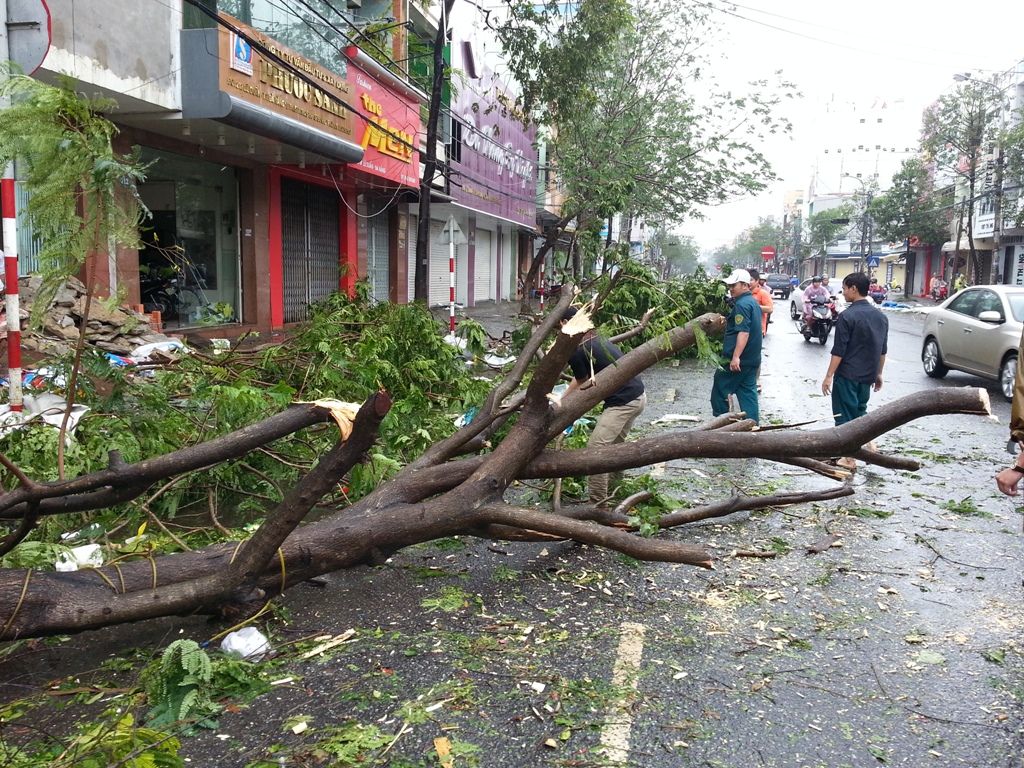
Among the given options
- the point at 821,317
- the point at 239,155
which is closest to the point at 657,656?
the point at 239,155

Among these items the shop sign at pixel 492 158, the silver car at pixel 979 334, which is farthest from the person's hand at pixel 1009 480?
the shop sign at pixel 492 158

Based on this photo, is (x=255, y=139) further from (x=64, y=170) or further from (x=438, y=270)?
(x=438, y=270)

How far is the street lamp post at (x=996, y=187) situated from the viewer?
121 ft

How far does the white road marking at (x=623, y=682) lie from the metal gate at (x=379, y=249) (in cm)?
1818

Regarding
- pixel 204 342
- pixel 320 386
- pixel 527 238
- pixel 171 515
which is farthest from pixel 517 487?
pixel 527 238

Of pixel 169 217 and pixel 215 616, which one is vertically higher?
pixel 169 217

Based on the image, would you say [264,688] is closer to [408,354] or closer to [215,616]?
[215,616]

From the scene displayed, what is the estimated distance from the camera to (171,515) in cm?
474

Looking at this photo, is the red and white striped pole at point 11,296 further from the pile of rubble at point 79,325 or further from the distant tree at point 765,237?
the distant tree at point 765,237

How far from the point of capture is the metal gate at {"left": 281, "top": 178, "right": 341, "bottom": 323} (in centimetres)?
1698

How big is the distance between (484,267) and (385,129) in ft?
66.5

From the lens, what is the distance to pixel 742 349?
7.63 metres

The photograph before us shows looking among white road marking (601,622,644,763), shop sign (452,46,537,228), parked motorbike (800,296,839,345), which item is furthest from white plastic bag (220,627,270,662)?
shop sign (452,46,537,228)

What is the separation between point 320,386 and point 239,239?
10020 mm
